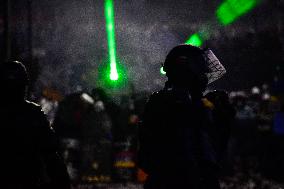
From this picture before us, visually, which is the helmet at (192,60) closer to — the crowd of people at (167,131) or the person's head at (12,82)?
the crowd of people at (167,131)

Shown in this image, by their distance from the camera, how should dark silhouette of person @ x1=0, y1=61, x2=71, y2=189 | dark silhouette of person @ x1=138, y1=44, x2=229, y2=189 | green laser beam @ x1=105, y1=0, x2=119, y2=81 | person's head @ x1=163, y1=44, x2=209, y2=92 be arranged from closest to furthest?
dark silhouette of person @ x1=138, y1=44, x2=229, y2=189
person's head @ x1=163, y1=44, x2=209, y2=92
dark silhouette of person @ x1=0, y1=61, x2=71, y2=189
green laser beam @ x1=105, y1=0, x2=119, y2=81

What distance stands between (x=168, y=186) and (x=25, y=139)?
104 centimetres

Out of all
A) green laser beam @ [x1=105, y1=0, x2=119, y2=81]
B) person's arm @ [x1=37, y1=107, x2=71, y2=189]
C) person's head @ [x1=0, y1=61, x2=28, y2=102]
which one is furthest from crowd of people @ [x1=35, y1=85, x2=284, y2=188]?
person's head @ [x1=0, y1=61, x2=28, y2=102]

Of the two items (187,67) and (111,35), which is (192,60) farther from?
(111,35)

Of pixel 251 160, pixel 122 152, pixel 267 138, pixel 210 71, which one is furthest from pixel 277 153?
pixel 210 71

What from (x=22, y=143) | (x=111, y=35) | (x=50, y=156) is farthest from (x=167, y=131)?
(x=111, y=35)

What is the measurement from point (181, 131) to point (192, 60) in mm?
478

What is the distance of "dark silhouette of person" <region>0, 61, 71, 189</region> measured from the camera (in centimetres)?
364

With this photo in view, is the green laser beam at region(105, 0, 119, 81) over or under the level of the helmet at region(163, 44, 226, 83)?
over

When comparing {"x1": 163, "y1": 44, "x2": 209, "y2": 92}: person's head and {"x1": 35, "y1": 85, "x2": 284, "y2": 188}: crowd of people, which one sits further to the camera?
{"x1": 35, "y1": 85, "x2": 284, "y2": 188}: crowd of people

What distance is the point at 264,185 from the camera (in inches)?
485

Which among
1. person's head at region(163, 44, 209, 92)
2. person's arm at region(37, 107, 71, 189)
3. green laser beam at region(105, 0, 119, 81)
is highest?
green laser beam at region(105, 0, 119, 81)

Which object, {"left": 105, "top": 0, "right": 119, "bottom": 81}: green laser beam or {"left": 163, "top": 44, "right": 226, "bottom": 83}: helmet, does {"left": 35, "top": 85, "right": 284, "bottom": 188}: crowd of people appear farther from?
{"left": 163, "top": 44, "right": 226, "bottom": 83}: helmet

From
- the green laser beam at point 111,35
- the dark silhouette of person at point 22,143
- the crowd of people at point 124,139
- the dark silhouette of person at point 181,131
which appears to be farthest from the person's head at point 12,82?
the green laser beam at point 111,35
